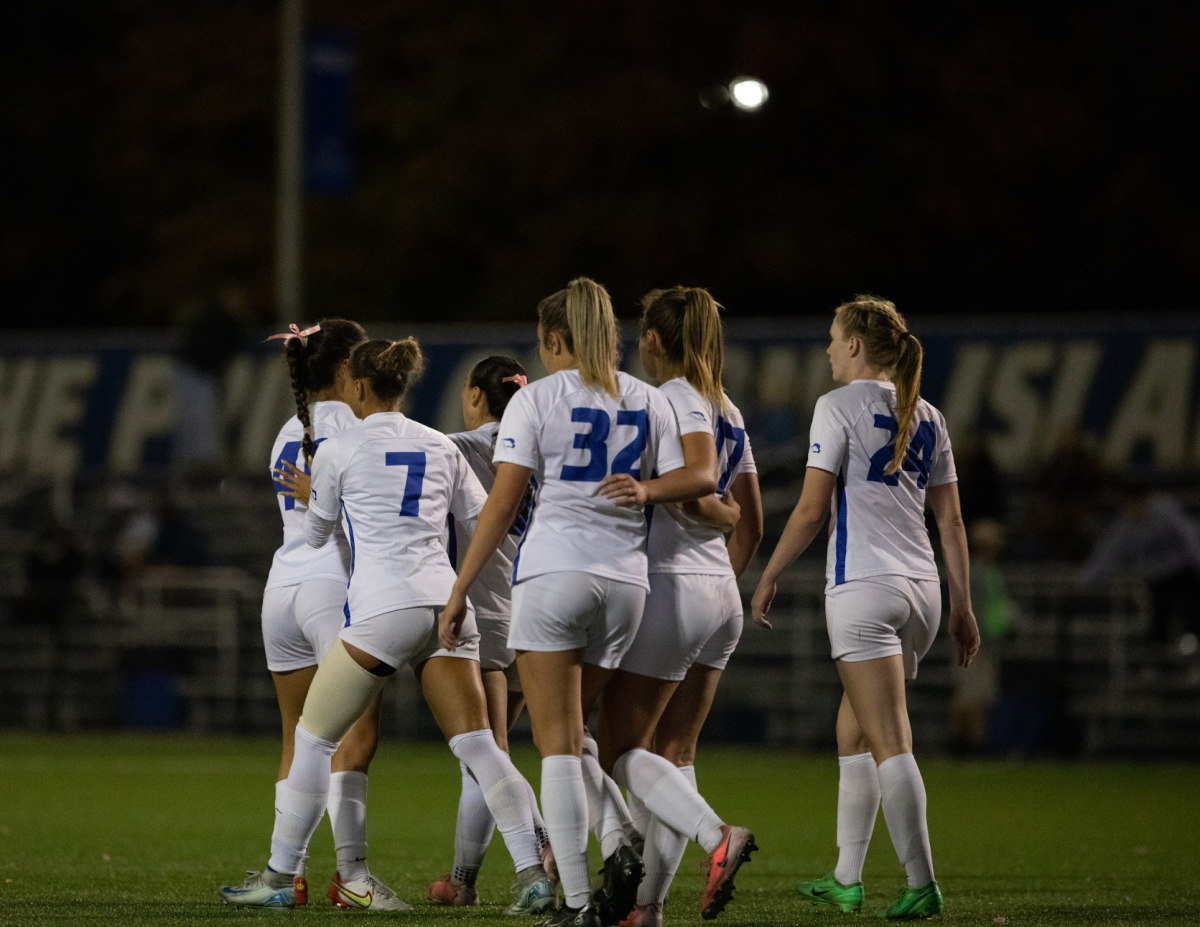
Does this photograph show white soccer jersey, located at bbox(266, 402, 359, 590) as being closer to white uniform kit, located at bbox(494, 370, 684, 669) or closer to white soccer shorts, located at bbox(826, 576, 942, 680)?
white uniform kit, located at bbox(494, 370, 684, 669)

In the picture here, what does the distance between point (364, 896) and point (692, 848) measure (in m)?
3.37

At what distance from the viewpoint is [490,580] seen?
7.69 metres

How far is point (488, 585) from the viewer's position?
7684mm

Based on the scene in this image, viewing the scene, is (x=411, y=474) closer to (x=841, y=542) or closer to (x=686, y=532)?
(x=686, y=532)

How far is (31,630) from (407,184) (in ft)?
36.6

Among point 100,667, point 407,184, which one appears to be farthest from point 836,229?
point 100,667

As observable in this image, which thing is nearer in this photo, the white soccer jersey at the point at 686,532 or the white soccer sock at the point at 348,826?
the white soccer jersey at the point at 686,532

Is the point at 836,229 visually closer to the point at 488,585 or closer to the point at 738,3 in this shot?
the point at 738,3

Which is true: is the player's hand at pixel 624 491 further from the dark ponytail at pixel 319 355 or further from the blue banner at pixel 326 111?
the blue banner at pixel 326 111

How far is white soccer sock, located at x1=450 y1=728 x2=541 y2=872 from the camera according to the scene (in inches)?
276

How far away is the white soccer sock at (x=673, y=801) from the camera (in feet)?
21.7

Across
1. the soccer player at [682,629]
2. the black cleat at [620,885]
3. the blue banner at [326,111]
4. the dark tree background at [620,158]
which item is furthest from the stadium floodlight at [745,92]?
the dark tree background at [620,158]

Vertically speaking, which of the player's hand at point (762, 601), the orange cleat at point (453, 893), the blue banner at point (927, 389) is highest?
the blue banner at point (927, 389)

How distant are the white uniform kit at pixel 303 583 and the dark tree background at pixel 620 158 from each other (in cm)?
1918
